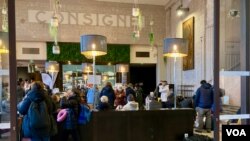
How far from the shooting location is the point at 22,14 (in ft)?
41.7

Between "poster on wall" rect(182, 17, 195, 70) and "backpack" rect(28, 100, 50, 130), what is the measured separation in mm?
8496

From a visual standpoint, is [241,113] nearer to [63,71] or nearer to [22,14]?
[63,71]

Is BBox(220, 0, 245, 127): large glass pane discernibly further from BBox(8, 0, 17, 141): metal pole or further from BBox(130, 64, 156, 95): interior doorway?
BBox(130, 64, 156, 95): interior doorway

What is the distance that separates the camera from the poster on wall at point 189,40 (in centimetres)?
1141

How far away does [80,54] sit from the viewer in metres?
13.4

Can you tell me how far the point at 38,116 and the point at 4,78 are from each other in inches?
78.6

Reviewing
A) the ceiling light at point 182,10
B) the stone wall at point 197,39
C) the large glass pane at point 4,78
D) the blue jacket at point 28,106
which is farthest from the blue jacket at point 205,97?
the large glass pane at point 4,78

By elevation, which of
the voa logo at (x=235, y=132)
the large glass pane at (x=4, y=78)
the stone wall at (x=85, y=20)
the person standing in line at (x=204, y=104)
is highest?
the stone wall at (x=85, y=20)

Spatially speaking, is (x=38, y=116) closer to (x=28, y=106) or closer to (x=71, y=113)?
(x=28, y=106)

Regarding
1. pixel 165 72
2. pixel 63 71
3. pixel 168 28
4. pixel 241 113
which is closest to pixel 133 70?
pixel 165 72

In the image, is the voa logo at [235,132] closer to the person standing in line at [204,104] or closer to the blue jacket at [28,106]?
the blue jacket at [28,106]

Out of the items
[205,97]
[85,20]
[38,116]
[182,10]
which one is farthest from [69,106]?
[85,20]

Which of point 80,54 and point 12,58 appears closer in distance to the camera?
point 12,58

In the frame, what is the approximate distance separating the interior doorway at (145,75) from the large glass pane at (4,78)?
12.3 meters
